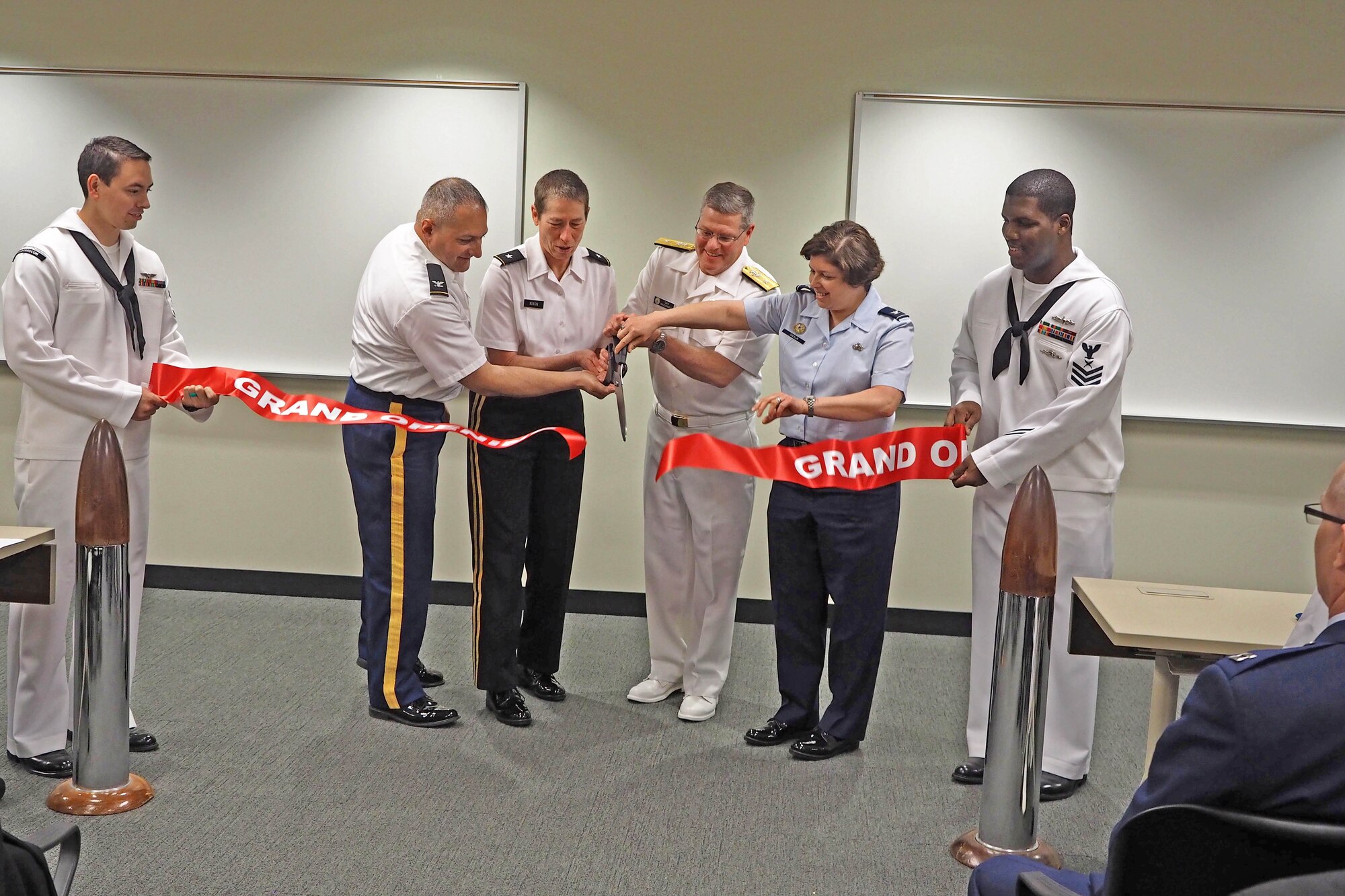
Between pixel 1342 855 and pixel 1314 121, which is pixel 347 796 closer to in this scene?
pixel 1342 855

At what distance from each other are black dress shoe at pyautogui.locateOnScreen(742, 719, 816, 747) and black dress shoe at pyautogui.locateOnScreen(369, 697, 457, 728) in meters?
1.02

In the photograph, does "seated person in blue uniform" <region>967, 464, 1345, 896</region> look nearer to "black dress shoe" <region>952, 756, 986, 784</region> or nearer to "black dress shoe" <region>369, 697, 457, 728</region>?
"black dress shoe" <region>952, 756, 986, 784</region>

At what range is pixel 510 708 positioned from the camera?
158 inches

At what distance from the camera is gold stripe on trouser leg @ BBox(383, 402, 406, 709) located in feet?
12.6

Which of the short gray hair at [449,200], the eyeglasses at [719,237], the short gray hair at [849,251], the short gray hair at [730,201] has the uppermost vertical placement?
the short gray hair at [730,201]

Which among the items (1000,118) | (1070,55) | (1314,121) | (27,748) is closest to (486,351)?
(27,748)

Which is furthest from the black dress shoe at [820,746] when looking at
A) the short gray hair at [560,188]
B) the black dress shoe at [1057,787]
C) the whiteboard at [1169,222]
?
the whiteboard at [1169,222]

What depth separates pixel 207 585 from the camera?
5.62m

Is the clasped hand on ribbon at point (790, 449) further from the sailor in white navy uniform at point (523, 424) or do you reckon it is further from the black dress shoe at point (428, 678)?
the black dress shoe at point (428, 678)

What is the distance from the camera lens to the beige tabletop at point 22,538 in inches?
112

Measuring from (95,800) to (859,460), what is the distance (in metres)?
2.40

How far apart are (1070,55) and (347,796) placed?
13.5ft

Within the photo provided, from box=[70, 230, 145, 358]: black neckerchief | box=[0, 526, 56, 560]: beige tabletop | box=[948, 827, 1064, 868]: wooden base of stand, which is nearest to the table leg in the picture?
box=[948, 827, 1064, 868]: wooden base of stand

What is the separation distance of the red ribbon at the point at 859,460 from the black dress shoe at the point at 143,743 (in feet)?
5.95
